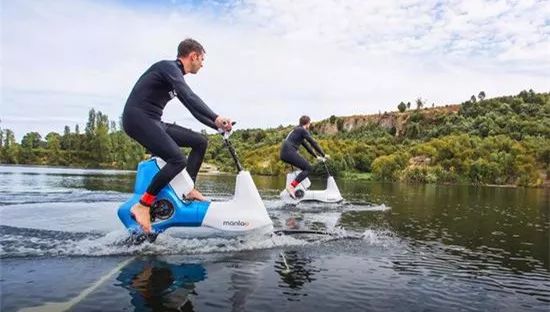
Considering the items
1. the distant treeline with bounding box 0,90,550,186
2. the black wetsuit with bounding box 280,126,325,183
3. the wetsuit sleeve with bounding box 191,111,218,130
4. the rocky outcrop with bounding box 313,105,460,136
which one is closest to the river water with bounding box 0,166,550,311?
the wetsuit sleeve with bounding box 191,111,218,130

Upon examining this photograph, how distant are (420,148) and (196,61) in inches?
2703

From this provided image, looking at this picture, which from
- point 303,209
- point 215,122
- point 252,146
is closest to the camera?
point 215,122

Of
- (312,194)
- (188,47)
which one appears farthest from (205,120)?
(312,194)

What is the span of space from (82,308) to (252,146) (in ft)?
310

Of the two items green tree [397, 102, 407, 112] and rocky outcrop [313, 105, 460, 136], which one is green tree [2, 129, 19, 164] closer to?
rocky outcrop [313, 105, 460, 136]

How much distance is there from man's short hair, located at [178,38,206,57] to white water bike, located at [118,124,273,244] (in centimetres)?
132

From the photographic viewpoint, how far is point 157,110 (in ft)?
23.4

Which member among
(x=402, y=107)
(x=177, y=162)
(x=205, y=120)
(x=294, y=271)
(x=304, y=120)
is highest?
(x=402, y=107)

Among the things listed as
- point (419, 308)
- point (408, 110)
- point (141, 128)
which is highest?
point (408, 110)

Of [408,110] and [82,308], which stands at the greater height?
[408,110]

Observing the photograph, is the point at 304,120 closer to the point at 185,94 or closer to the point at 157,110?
the point at 157,110

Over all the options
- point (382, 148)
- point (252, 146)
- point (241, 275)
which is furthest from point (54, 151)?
point (241, 275)

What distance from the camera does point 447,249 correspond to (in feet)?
28.5

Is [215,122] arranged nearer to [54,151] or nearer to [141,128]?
[141,128]
